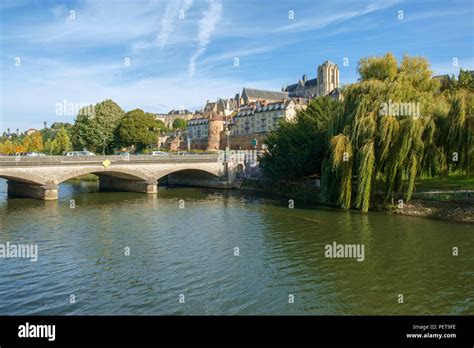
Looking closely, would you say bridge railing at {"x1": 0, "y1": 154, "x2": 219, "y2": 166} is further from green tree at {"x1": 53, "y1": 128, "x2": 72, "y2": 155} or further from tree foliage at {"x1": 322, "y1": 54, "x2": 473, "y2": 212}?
green tree at {"x1": 53, "y1": 128, "x2": 72, "y2": 155}

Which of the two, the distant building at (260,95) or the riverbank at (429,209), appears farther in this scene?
the distant building at (260,95)

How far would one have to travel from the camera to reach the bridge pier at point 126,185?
54.0m

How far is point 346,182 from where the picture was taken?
35.1m

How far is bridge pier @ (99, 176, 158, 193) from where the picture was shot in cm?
5401

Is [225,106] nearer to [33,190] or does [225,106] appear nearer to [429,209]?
[33,190]

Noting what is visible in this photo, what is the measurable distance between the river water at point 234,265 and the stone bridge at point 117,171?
829cm

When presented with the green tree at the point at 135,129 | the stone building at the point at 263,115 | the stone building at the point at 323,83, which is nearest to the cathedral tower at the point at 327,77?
the stone building at the point at 323,83

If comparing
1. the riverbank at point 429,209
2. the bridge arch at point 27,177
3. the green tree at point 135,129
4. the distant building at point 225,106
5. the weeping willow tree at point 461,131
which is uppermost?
the distant building at point 225,106

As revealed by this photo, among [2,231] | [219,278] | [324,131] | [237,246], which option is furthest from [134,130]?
[219,278]

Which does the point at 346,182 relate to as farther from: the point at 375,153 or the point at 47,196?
the point at 47,196

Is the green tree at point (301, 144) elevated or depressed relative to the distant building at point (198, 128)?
depressed

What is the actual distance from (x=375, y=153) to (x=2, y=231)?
2762 cm

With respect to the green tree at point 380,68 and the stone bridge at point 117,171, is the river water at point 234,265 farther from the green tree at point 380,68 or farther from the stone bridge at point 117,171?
the green tree at point 380,68
